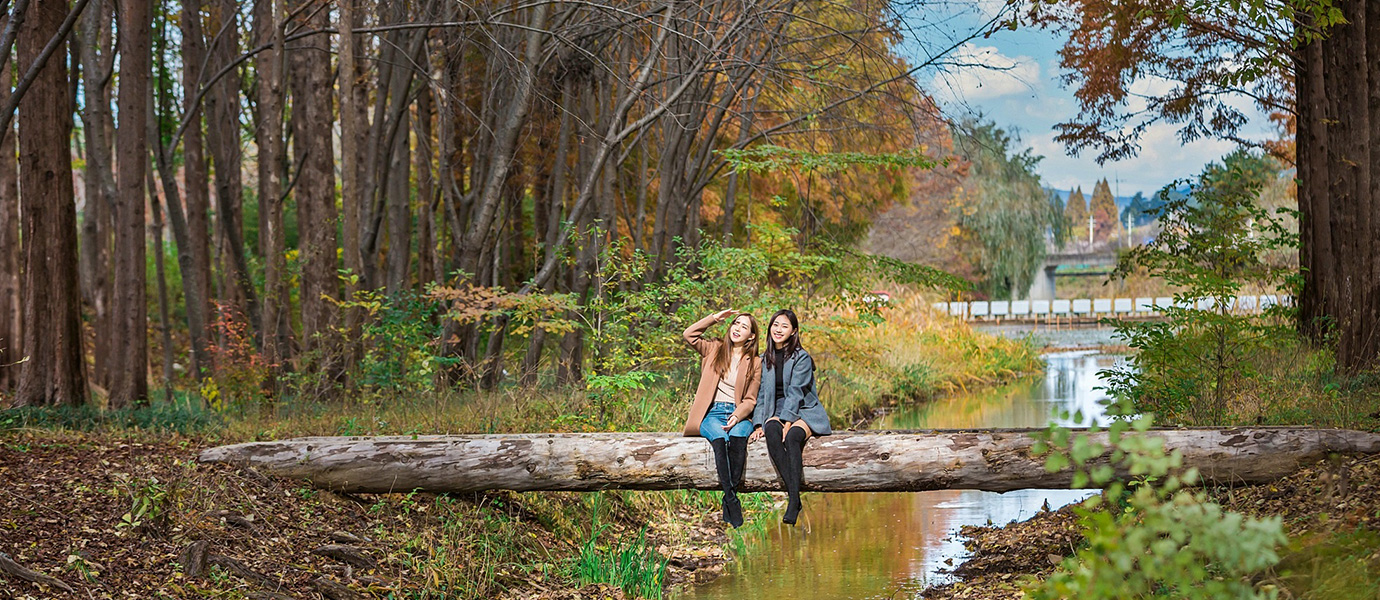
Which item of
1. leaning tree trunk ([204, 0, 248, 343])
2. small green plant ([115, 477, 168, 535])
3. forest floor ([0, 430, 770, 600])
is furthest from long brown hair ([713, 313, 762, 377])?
leaning tree trunk ([204, 0, 248, 343])

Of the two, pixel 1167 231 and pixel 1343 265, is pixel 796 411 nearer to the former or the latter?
pixel 1167 231

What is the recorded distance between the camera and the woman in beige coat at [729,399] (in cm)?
695

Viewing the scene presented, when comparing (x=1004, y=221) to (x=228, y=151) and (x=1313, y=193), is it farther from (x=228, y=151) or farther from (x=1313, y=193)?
(x=228, y=151)

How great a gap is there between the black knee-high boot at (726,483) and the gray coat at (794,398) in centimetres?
29

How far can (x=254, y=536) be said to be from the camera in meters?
→ 6.22

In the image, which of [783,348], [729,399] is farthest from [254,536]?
[783,348]

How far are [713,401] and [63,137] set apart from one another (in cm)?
602

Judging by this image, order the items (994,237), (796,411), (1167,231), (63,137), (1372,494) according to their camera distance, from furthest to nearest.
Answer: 1. (994,237)
2. (1167,231)
3. (63,137)
4. (796,411)
5. (1372,494)

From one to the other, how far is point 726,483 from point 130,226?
6571 millimetres

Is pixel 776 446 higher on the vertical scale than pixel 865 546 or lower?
higher

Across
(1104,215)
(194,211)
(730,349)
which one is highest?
(1104,215)

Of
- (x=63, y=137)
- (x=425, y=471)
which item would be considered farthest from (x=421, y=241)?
(x=425, y=471)

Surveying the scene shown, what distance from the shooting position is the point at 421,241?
17859 millimetres

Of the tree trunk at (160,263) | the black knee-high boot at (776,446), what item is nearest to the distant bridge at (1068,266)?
the tree trunk at (160,263)
